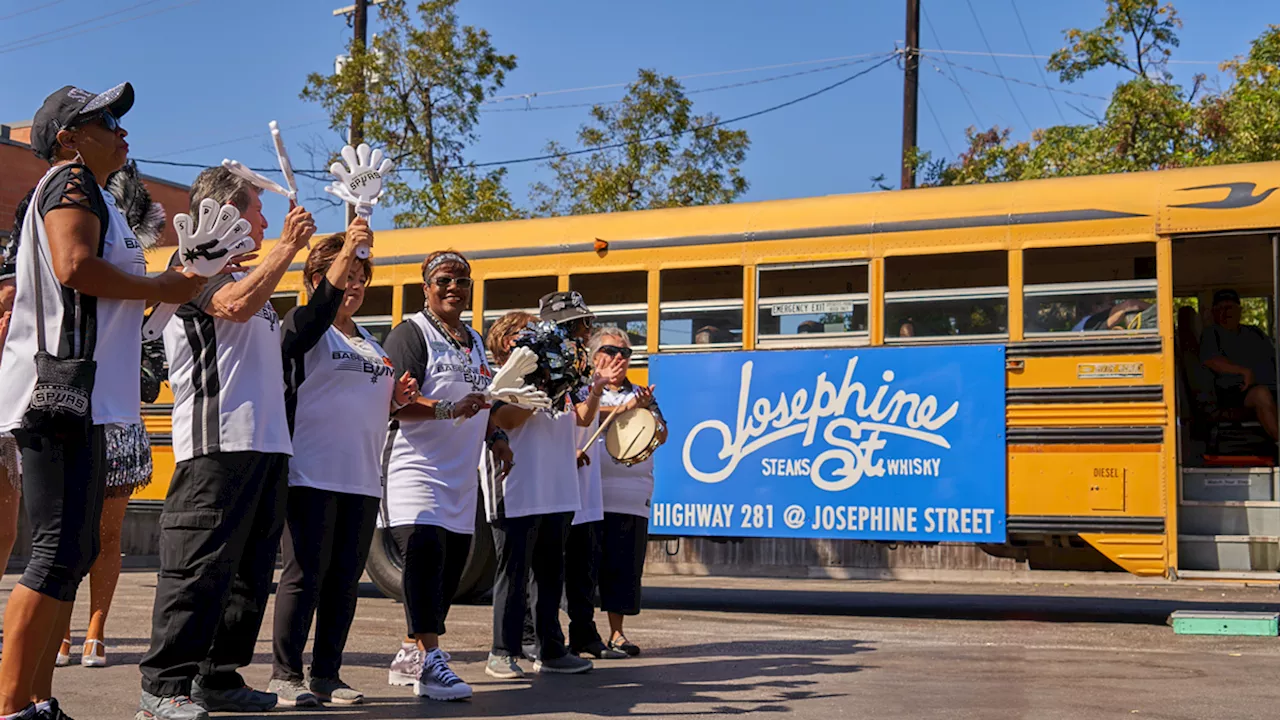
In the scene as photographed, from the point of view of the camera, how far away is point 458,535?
5797mm

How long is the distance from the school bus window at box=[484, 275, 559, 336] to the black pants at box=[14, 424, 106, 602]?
6.22 m

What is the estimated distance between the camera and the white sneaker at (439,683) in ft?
17.7

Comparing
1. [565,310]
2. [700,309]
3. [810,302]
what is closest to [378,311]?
[700,309]

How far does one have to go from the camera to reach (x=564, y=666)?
6.36 m

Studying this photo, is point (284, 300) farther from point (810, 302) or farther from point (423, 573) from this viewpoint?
point (423, 573)

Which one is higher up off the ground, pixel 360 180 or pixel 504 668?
pixel 360 180

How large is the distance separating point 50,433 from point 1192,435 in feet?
24.8

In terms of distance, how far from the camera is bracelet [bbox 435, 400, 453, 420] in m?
5.52

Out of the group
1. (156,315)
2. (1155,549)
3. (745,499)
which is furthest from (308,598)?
(1155,549)

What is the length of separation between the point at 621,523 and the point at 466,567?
233 centimetres

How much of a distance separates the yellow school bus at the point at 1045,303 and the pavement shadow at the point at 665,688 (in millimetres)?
2013

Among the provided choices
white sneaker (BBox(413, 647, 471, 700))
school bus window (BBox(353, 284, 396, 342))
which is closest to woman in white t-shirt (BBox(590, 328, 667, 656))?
white sneaker (BBox(413, 647, 471, 700))

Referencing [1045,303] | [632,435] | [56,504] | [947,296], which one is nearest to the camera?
[56,504]

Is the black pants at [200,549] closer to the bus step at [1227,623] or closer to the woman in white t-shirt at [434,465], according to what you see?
the woman in white t-shirt at [434,465]
